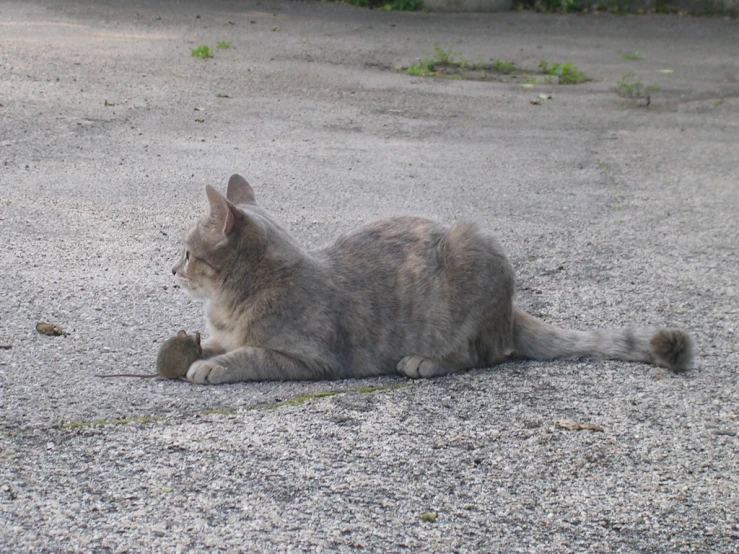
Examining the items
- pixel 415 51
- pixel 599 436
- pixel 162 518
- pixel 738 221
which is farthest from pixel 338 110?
pixel 162 518

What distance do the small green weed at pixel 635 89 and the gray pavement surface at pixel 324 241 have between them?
0.12 m

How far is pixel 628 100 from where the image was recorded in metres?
11.3

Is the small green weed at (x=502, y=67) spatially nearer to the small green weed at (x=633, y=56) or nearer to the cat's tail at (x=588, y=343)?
the small green weed at (x=633, y=56)

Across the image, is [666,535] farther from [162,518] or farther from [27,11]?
[27,11]

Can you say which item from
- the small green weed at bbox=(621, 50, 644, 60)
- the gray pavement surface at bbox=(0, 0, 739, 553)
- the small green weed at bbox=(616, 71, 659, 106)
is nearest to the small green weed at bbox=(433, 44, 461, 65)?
the gray pavement surface at bbox=(0, 0, 739, 553)

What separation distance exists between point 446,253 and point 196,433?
1563mm

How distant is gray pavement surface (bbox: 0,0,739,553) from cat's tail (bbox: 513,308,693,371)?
8 cm

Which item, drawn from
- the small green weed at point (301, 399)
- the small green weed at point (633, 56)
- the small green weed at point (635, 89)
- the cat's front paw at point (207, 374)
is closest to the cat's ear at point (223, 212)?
the cat's front paw at point (207, 374)

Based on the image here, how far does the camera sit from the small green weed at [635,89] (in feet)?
37.2

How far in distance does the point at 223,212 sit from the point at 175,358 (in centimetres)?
71

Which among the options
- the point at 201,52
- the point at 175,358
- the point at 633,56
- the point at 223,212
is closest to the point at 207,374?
the point at 175,358

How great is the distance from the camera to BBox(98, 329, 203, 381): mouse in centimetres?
415

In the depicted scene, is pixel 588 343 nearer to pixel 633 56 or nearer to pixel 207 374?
pixel 207 374

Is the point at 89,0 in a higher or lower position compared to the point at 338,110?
higher
